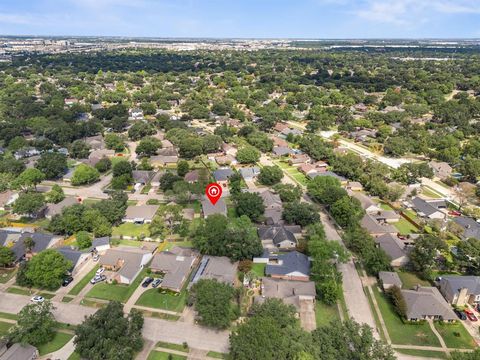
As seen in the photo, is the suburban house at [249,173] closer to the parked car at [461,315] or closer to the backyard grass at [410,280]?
the backyard grass at [410,280]

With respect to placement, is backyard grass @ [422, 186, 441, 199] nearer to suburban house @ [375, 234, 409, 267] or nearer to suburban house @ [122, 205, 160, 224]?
suburban house @ [375, 234, 409, 267]

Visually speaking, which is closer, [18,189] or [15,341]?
[15,341]

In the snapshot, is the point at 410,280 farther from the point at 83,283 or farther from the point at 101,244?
the point at 101,244


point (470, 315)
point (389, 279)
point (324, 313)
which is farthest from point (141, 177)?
point (470, 315)

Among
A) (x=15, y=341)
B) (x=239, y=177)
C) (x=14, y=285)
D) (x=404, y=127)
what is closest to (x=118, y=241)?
(x=14, y=285)

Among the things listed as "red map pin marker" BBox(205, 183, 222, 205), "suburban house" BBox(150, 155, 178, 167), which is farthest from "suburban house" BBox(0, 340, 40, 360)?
"suburban house" BBox(150, 155, 178, 167)

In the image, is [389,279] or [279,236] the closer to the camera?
[389,279]

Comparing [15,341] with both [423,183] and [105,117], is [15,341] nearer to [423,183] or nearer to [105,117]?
[423,183]
